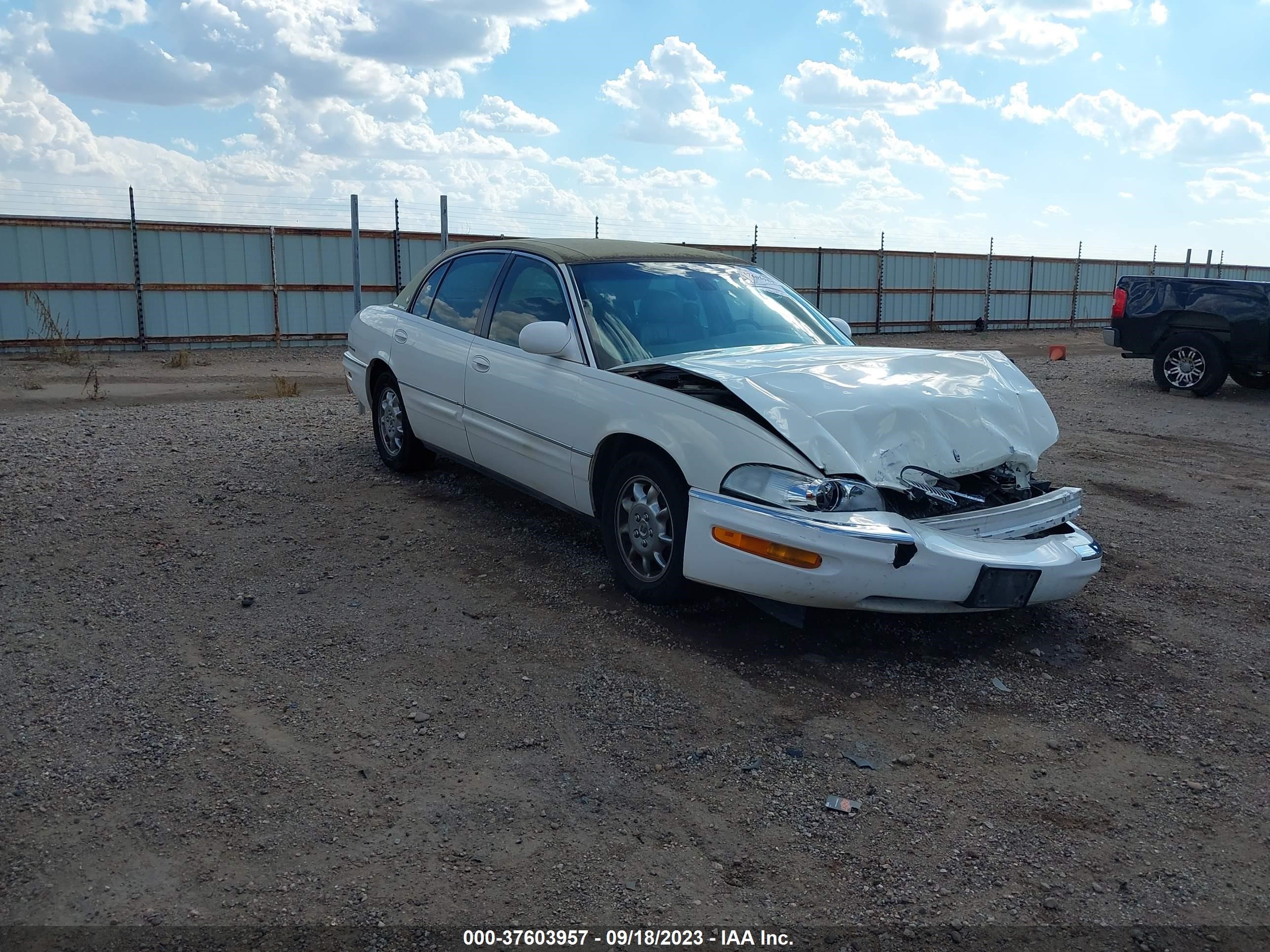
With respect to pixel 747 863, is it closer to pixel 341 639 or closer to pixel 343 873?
pixel 343 873

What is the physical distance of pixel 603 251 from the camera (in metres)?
5.74

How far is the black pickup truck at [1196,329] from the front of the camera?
1241 centimetres

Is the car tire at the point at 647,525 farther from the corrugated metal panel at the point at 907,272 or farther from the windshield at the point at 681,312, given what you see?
the corrugated metal panel at the point at 907,272

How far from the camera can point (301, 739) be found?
3.53 m

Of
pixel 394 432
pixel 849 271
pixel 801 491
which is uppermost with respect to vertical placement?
pixel 849 271

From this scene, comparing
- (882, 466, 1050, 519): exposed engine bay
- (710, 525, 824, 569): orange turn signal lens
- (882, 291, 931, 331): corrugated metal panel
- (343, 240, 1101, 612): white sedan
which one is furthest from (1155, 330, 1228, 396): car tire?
(882, 291, 931, 331): corrugated metal panel

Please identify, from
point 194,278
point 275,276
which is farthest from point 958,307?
point 194,278

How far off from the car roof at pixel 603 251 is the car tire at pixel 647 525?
139 centimetres

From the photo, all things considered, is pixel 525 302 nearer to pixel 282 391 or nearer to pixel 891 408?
pixel 891 408

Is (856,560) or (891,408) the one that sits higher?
(891,408)

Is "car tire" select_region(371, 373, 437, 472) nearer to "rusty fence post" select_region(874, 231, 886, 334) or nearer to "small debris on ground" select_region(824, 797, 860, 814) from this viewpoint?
"small debris on ground" select_region(824, 797, 860, 814)

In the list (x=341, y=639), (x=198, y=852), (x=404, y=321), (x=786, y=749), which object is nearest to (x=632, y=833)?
(x=786, y=749)

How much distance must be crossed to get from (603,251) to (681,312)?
0.65 m

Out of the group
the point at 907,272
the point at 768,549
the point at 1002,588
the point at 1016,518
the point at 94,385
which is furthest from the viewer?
the point at 907,272
